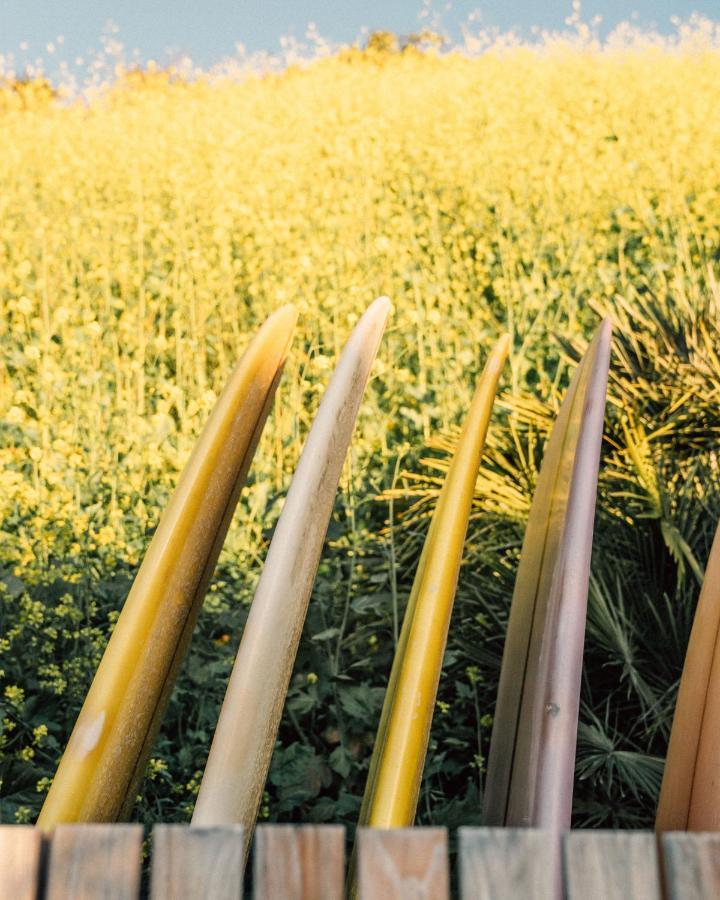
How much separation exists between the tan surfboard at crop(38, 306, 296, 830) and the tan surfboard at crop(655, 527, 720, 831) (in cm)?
70

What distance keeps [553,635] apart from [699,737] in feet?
0.87

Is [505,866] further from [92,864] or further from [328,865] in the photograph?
[92,864]

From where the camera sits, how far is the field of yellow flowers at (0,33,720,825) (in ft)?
7.58

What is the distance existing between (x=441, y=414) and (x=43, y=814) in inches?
95.3

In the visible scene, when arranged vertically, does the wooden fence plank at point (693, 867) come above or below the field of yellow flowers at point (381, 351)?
below

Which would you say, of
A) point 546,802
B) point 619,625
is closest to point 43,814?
point 546,802

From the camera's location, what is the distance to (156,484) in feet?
9.84

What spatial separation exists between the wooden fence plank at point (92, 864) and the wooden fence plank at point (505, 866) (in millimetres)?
271

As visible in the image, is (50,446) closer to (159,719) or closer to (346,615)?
(346,615)

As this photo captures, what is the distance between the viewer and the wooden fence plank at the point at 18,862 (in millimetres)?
771

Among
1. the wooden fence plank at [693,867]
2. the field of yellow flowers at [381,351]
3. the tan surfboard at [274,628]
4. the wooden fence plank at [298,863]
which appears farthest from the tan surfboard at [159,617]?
the field of yellow flowers at [381,351]

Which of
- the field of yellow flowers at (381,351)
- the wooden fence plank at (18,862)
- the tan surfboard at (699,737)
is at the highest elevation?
the field of yellow flowers at (381,351)

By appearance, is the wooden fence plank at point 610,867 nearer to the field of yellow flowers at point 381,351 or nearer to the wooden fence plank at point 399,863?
the wooden fence plank at point 399,863

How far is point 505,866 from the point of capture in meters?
0.78
